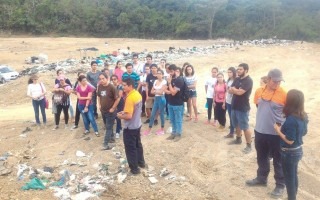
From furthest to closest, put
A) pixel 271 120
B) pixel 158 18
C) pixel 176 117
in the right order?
pixel 158 18
pixel 176 117
pixel 271 120

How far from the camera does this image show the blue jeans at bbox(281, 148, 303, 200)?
5156 mm

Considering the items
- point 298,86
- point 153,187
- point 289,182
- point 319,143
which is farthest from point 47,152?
point 298,86

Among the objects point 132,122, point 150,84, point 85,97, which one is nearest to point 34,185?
point 132,122

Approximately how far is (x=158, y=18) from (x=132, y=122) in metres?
47.0

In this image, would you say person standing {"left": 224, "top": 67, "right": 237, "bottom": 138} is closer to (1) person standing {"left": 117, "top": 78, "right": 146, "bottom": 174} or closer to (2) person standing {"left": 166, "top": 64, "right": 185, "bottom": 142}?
(2) person standing {"left": 166, "top": 64, "right": 185, "bottom": 142}

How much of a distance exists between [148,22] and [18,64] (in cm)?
2677

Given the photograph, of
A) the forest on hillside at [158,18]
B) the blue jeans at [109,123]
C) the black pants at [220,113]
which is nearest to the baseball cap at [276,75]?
the black pants at [220,113]

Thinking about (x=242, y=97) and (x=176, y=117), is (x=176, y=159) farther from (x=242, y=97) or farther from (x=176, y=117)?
(x=242, y=97)

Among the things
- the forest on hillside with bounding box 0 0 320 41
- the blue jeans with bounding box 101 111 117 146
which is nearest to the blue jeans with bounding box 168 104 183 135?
the blue jeans with bounding box 101 111 117 146

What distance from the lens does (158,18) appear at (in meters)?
51.9

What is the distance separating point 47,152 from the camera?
8258 millimetres

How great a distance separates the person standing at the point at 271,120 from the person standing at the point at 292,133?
1.02ft

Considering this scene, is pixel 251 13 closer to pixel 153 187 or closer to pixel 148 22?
pixel 148 22

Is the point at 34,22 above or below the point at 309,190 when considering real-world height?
above
